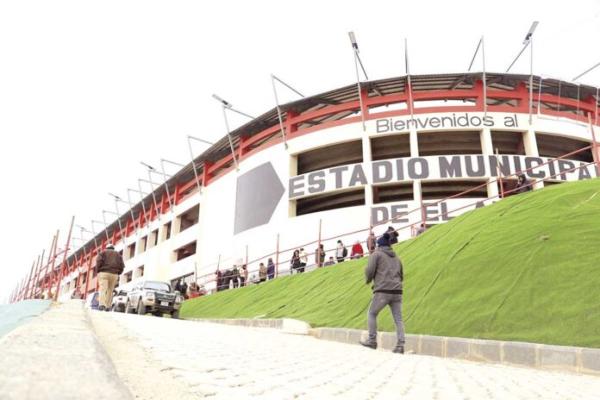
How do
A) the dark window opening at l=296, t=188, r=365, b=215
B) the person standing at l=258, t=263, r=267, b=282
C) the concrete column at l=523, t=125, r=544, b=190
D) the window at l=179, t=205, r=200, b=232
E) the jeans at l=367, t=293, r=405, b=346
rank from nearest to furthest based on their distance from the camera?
the jeans at l=367, t=293, r=405, b=346
the person standing at l=258, t=263, r=267, b=282
the concrete column at l=523, t=125, r=544, b=190
the dark window opening at l=296, t=188, r=365, b=215
the window at l=179, t=205, r=200, b=232

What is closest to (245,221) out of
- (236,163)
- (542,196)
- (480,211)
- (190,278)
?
(236,163)

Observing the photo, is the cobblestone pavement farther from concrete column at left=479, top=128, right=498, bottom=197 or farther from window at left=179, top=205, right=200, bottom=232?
window at left=179, top=205, right=200, bottom=232

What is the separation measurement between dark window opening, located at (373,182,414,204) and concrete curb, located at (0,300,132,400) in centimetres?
2266

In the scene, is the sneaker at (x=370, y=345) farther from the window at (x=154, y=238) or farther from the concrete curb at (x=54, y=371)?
the window at (x=154, y=238)

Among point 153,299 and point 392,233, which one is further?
point 153,299

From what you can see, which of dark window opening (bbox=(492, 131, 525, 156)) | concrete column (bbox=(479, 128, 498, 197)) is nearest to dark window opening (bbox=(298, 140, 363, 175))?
concrete column (bbox=(479, 128, 498, 197))

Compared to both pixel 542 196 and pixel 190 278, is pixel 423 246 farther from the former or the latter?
pixel 190 278

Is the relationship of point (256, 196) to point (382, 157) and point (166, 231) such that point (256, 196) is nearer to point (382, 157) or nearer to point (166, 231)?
point (382, 157)

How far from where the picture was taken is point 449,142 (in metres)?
25.1

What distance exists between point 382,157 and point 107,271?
1938cm

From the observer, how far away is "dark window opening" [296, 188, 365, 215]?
990 inches

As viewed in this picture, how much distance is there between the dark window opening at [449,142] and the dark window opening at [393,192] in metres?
2.89

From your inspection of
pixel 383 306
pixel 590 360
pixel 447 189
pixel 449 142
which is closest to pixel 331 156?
pixel 449 142

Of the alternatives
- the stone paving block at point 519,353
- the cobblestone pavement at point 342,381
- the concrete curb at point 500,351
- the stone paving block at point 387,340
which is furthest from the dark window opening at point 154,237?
the cobblestone pavement at point 342,381
